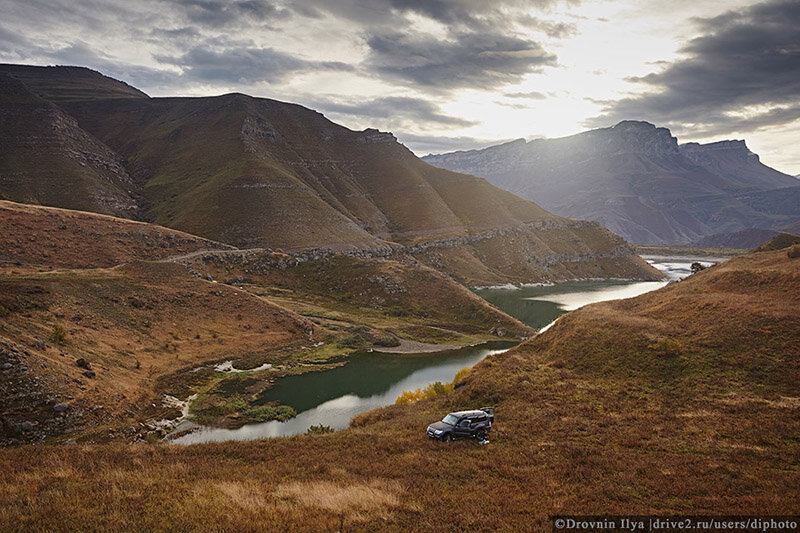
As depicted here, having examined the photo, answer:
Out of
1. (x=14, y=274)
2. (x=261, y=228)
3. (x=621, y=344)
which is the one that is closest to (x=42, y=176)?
(x=261, y=228)

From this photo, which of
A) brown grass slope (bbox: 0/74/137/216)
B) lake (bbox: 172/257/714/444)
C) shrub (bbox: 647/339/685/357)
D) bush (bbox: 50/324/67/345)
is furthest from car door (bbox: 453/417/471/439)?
brown grass slope (bbox: 0/74/137/216)

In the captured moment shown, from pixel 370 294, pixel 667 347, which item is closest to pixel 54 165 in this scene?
pixel 370 294

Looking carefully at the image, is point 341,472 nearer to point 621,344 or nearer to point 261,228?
point 621,344

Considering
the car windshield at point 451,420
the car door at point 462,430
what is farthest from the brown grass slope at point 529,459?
the car windshield at point 451,420

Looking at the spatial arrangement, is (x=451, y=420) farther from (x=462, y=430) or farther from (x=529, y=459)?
(x=529, y=459)

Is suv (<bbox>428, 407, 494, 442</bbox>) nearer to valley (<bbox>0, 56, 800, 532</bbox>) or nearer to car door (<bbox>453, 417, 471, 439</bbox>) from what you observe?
car door (<bbox>453, 417, 471, 439</bbox>)
